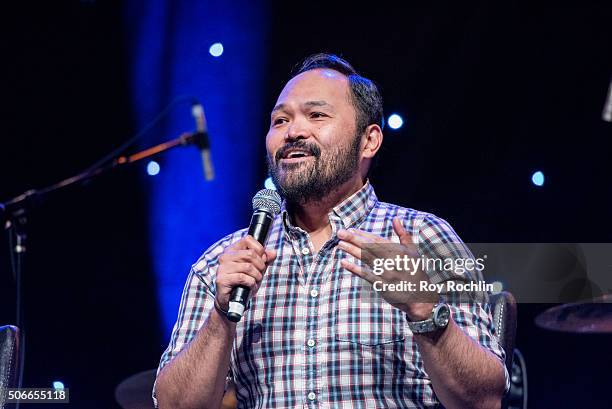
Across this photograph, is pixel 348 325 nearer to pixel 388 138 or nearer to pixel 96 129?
pixel 388 138

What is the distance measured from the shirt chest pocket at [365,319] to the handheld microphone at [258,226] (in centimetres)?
32

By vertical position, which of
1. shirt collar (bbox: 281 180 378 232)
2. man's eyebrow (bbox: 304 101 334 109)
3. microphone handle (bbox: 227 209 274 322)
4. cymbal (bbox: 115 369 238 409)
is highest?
man's eyebrow (bbox: 304 101 334 109)

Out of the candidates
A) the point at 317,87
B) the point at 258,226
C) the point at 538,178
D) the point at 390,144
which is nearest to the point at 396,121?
the point at 390,144

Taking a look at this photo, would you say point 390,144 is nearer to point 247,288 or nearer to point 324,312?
point 324,312

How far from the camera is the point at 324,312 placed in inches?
76.2

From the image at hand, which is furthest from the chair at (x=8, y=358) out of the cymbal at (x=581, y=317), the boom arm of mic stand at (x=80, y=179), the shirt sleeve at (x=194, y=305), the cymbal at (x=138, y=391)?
the cymbal at (x=581, y=317)

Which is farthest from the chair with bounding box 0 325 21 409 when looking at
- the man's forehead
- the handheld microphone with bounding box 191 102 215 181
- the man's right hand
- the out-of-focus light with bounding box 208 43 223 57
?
the out-of-focus light with bounding box 208 43 223 57

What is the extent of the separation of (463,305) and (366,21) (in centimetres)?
196

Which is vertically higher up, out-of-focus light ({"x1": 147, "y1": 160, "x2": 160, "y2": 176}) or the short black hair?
out-of-focus light ({"x1": 147, "y1": 160, "x2": 160, "y2": 176})

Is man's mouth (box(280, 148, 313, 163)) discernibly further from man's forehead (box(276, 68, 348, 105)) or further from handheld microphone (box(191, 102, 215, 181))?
handheld microphone (box(191, 102, 215, 181))

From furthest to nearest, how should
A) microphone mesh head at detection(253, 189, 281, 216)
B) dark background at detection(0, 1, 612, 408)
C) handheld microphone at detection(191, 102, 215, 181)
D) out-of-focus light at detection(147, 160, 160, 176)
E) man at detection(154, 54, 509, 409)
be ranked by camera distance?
out-of-focus light at detection(147, 160, 160, 176) → handheld microphone at detection(191, 102, 215, 181) → dark background at detection(0, 1, 612, 408) → microphone mesh head at detection(253, 189, 281, 216) → man at detection(154, 54, 509, 409)

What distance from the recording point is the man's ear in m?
2.34

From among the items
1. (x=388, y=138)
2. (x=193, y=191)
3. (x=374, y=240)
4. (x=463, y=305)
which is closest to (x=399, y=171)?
(x=388, y=138)

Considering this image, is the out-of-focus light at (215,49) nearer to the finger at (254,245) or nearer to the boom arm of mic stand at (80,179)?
the boom arm of mic stand at (80,179)
